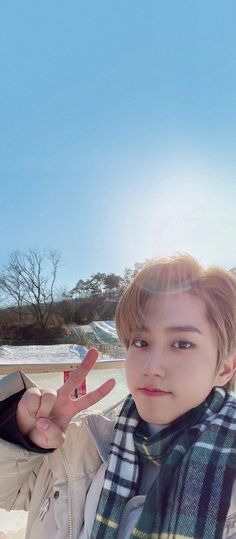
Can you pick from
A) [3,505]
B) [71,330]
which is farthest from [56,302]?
[3,505]

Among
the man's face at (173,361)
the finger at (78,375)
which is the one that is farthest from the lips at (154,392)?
the finger at (78,375)

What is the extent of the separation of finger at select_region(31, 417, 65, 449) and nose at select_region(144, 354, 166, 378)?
0.48 feet

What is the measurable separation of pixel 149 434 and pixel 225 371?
13 centimetres

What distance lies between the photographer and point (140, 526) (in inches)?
18.6

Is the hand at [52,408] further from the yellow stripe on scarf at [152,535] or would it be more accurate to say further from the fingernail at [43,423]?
the yellow stripe on scarf at [152,535]

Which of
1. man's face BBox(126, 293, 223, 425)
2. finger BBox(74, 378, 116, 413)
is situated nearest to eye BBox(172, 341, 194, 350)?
man's face BBox(126, 293, 223, 425)

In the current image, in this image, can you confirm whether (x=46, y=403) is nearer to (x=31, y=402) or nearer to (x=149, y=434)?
(x=31, y=402)

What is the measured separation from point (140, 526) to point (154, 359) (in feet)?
0.60

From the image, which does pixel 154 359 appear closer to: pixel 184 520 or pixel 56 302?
pixel 184 520

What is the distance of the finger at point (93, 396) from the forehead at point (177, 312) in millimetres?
114

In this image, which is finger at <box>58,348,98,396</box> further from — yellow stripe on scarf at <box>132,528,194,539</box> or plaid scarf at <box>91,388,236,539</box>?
yellow stripe on scarf at <box>132,528,194,539</box>

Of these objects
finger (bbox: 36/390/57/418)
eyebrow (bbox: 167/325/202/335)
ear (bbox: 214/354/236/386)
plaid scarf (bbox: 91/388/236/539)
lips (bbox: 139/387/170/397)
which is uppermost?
eyebrow (bbox: 167/325/202/335)

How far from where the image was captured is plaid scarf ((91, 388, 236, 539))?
45 centimetres

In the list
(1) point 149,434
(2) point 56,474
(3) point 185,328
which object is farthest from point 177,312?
(2) point 56,474
